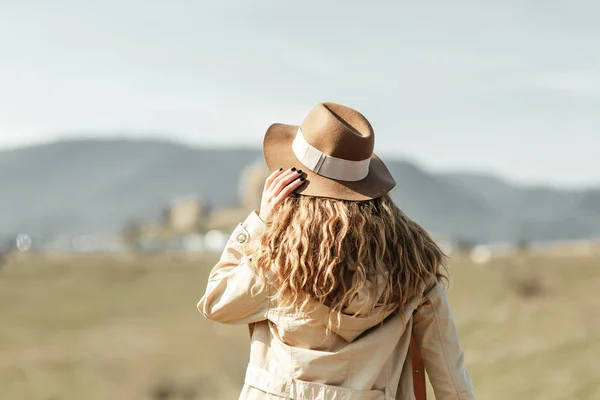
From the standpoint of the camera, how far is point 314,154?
2.99 metres

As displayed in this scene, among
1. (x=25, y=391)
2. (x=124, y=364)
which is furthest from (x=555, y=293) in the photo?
(x=25, y=391)

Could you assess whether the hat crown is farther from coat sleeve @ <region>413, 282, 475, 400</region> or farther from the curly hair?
coat sleeve @ <region>413, 282, 475, 400</region>

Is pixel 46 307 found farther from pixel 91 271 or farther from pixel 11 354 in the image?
pixel 11 354

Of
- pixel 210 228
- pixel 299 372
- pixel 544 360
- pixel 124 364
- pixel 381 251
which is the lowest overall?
pixel 210 228

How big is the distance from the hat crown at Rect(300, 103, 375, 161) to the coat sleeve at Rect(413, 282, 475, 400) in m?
0.55

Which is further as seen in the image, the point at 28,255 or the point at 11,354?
the point at 28,255

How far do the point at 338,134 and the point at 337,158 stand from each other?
3.3 inches

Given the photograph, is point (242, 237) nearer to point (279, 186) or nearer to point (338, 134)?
point (279, 186)

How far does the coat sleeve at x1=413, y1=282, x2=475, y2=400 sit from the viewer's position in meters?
3.01

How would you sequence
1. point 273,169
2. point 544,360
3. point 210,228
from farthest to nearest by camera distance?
point 210,228 → point 544,360 → point 273,169

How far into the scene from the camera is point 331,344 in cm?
290

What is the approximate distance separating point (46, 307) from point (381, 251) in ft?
178

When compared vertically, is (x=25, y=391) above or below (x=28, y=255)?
above

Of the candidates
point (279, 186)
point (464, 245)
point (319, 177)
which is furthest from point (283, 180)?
point (464, 245)
